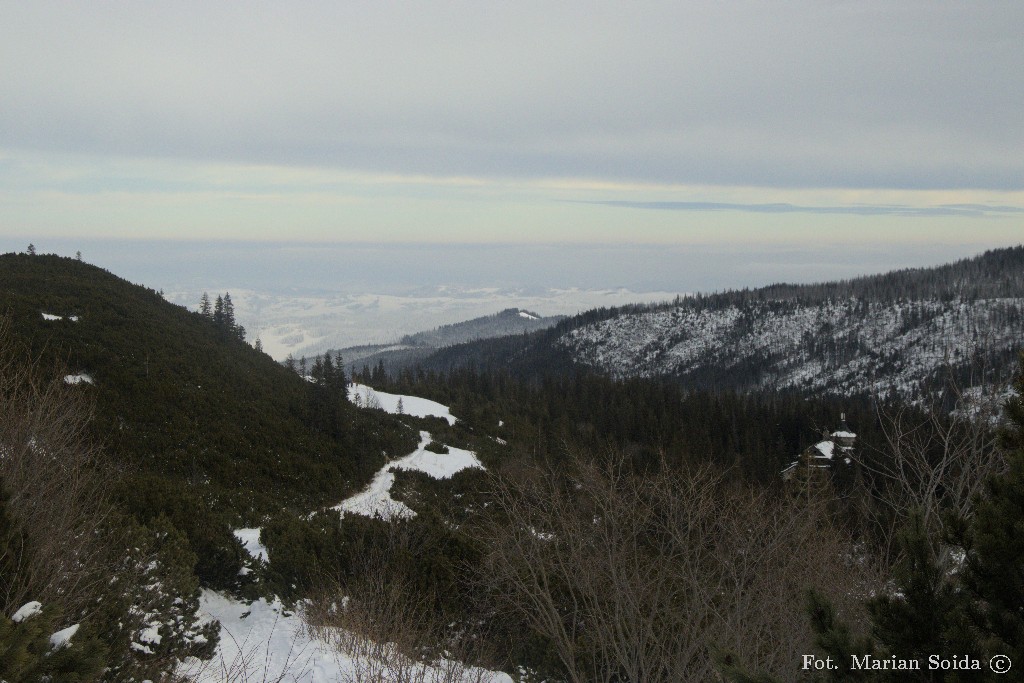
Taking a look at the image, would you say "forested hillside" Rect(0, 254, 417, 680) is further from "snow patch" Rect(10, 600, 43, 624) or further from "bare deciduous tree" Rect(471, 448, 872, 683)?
"bare deciduous tree" Rect(471, 448, 872, 683)

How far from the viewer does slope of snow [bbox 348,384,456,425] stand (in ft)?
219

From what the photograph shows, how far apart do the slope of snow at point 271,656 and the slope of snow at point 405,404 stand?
164 ft

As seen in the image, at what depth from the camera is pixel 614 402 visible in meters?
93.8

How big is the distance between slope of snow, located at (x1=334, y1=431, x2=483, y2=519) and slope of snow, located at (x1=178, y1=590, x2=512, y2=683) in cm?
1371

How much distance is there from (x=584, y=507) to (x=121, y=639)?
12454 mm

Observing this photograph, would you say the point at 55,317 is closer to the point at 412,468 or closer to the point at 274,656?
the point at 412,468

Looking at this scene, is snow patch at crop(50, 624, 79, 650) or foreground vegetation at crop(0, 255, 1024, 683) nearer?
snow patch at crop(50, 624, 79, 650)

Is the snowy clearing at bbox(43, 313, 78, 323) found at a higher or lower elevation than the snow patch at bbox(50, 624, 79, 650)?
higher

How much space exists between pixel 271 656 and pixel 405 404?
61725mm

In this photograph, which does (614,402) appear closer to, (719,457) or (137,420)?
(719,457)

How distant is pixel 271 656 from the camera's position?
1073 cm

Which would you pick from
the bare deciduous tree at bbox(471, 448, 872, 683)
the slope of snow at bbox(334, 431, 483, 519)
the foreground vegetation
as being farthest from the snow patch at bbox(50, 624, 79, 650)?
the slope of snow at bbox(334, 431, 483, 519)

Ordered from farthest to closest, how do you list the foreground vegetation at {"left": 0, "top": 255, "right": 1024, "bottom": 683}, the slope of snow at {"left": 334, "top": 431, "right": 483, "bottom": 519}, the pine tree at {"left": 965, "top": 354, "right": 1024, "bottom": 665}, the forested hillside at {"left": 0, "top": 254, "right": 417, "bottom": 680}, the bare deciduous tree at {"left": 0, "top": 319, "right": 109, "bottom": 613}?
the slope of snow at {"left": 334, "top": 431, "right": 483, "bottom": 519}, the forested hillside at {"left": 0, "top": 254, "right": 417, "bottom": 680}, the bare deciduous tree at {"left": 0, "top": 319, "right": 109, "bottom": 613}, the foreground vegetation at {"left": 0, "top": 255, "right": 1024, "bottom": 683}, the pine tree at {"left": 965, "top": 354, "right": 1024, "bottom": 665}

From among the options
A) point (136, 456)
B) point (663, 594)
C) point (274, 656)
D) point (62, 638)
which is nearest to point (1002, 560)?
point (62, 638)
